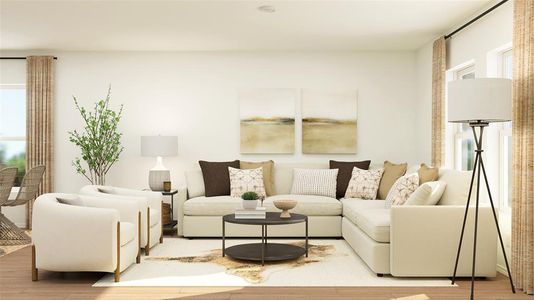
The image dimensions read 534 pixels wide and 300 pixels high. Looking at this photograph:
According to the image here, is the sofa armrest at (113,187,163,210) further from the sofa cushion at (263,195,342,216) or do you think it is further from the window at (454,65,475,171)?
the window at (454,65,475,171)

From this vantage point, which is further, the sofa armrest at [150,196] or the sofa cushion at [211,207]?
the sofa cushion at [211,207]

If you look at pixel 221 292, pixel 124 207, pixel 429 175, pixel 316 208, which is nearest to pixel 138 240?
pixel 124 207

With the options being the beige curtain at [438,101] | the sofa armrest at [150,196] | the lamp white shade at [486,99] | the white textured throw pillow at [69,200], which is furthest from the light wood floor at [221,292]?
the beige curtain at [438,101]

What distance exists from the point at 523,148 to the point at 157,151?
473 cm

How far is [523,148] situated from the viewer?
→ 15.0 ft

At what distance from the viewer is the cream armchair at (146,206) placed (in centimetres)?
590

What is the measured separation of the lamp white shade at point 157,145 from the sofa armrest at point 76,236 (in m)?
3.01

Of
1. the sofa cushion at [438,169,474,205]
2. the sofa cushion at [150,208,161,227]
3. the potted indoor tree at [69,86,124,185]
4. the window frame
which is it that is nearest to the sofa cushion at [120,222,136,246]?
the sofa cushion at [150,208,161,227]

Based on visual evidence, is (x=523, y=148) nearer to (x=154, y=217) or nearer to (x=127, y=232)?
(x=127, y=232)

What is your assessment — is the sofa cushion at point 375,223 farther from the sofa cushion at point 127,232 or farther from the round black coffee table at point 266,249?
the sofa cushion at point 127,232

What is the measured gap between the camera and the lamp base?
771 centimetres

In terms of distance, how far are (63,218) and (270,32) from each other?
355 centimetres

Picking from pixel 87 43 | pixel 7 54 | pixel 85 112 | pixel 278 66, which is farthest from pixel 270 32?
pixel 7 54

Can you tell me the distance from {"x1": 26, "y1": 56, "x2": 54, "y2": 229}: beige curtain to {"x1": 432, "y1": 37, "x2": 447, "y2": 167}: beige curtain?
17.5 ft
